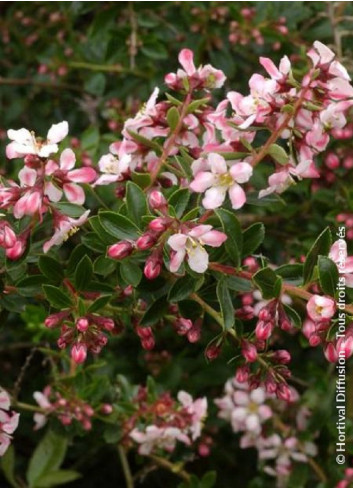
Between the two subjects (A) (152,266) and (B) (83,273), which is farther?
(B) (83,273)

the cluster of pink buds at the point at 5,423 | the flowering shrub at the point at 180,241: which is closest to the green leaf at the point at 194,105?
the flowering shrub at the point at 180,241

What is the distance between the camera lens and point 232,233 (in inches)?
50.1

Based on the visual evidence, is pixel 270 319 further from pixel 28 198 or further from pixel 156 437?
pixel 156 437

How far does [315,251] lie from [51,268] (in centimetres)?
43

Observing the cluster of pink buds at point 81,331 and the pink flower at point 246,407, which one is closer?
the cluster of pink buds at point 81,331

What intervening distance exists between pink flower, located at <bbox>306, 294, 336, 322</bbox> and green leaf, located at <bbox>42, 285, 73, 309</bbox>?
0.38 metres

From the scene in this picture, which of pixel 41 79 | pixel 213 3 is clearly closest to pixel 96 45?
pixel 41 79

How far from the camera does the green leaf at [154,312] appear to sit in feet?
4.40

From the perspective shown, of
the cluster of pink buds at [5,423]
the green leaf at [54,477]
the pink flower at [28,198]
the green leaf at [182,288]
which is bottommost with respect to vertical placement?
the green leaf at [54,477]

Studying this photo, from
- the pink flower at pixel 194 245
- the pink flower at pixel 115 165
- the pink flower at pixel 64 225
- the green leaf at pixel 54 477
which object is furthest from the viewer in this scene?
the green leaf at pixel 54 477

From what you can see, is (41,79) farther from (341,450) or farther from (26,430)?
(341,450)

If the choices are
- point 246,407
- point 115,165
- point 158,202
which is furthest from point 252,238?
point 246,407

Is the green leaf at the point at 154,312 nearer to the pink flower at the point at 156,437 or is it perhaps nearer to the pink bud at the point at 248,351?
the pink bud at the point at 248,351

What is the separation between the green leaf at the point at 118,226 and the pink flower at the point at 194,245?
0.31ft
